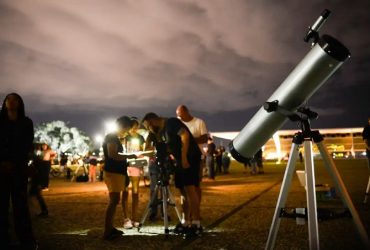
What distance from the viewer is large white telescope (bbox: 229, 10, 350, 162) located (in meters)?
2.85

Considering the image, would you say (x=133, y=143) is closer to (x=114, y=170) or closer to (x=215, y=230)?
(x=114, y=170)

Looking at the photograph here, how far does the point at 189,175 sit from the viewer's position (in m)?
5.36

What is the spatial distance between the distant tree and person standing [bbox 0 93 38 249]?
10990cm

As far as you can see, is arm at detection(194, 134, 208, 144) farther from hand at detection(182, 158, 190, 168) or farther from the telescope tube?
the telescope tube

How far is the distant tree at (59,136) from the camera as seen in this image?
113363 millimetres

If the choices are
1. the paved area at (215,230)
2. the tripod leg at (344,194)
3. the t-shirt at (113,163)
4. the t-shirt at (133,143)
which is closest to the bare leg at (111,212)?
the paved area at (215,230)

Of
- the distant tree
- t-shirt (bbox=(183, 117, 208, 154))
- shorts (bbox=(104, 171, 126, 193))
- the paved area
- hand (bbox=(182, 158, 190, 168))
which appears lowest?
the paved area

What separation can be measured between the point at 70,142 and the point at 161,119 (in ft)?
393

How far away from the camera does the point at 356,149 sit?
110 metres

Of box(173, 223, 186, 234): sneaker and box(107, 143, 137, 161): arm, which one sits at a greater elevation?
box(107, 143, 137, 161): arm

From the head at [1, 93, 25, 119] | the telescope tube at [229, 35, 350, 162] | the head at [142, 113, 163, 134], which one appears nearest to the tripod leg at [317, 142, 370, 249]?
the telescope tube at [229, 35, 350, 162]

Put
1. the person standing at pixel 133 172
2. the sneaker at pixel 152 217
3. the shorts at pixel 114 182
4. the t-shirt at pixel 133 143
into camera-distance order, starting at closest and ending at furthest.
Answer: the shorts at pixel 114 182
the person standing at pixel 133 172
the sneaker at pixel 152 217
the t-shirt at pixel 133 143

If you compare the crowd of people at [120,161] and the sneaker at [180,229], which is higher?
the crowd of people at [120,161]

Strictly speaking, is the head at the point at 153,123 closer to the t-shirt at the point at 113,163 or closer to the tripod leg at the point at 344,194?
the t-shirt at the point at 113,163
